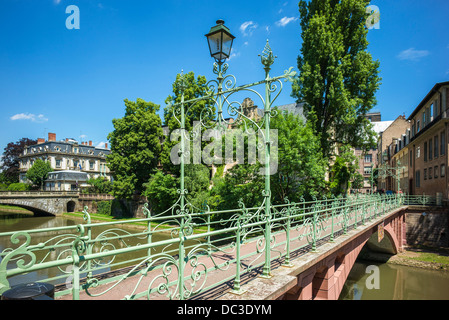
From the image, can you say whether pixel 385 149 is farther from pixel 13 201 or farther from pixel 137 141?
pixel 13 201

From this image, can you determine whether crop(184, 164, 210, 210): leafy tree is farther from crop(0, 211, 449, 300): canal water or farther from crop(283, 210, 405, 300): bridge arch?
crop(283, 210, 405, 300): bridge arch

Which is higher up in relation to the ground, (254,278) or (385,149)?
(385,149)

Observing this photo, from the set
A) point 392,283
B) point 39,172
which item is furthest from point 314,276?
point 39,172

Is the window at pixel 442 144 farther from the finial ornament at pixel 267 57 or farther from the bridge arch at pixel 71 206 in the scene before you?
the bridge arch at pixel 71 206

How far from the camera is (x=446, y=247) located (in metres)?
24.6

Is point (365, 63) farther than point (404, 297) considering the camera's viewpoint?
Yes

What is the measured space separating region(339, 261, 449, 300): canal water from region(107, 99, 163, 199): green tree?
2348 cm

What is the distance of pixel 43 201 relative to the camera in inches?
1618

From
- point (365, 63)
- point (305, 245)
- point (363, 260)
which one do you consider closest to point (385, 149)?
point (363, 260)

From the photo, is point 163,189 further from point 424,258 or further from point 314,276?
point 424,258

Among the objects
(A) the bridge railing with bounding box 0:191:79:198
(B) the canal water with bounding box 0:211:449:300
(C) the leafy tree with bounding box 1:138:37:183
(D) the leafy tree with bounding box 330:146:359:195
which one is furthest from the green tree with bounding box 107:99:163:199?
(C) the leafy tree with bounding box 1:138:37:183

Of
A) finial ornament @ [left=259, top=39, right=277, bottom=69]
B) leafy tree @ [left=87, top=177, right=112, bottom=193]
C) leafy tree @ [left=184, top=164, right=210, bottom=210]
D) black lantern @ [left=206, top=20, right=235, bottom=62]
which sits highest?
black lantern @ [left=206, top=20, right=235, bottom=62]

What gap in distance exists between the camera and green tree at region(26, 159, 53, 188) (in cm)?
5616
